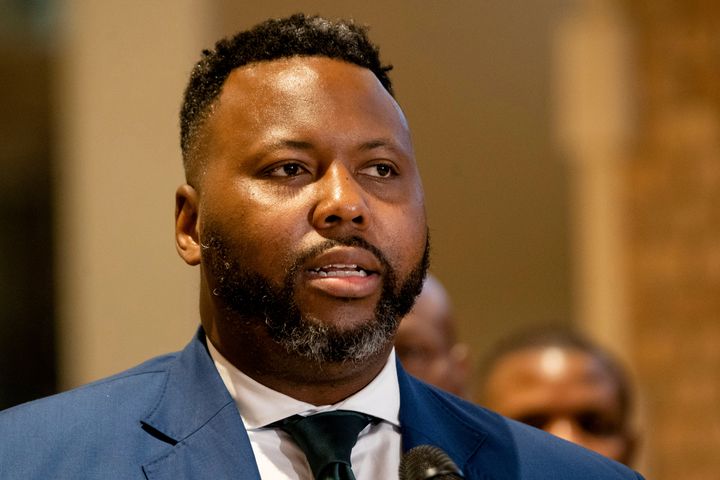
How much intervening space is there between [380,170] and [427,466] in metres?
0.56

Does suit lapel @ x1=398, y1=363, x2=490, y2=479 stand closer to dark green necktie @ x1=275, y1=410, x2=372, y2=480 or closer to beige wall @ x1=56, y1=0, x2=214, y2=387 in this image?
dark green necktie @ x1=275, y1=410, x2=372, y2=480

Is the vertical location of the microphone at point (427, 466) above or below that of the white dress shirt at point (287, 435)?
above

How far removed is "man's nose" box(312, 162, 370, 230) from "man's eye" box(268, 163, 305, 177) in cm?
4

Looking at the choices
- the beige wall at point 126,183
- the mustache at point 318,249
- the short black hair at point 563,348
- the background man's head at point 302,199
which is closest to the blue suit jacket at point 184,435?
the background man's head at point 302,199

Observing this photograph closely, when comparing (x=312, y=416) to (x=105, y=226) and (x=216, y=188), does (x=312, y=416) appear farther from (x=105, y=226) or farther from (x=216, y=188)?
(x=105, y=226)

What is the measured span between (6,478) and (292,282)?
0.54 meters

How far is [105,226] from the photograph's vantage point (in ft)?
22.4

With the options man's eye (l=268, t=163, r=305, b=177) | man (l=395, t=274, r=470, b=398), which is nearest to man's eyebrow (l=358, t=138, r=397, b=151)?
man's eye (l=268, t=163, r=305, b=177)

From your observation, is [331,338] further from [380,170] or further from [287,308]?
[380,170]

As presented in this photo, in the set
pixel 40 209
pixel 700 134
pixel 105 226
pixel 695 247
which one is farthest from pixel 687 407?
pixel 40 209

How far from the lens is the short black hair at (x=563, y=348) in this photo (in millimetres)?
4051

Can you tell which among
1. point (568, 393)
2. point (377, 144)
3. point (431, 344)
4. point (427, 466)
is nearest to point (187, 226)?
point (377, 144)

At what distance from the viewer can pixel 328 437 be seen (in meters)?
2.20

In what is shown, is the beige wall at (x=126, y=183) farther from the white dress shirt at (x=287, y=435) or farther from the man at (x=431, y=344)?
the white dress shirt at (x=287, y=435)
